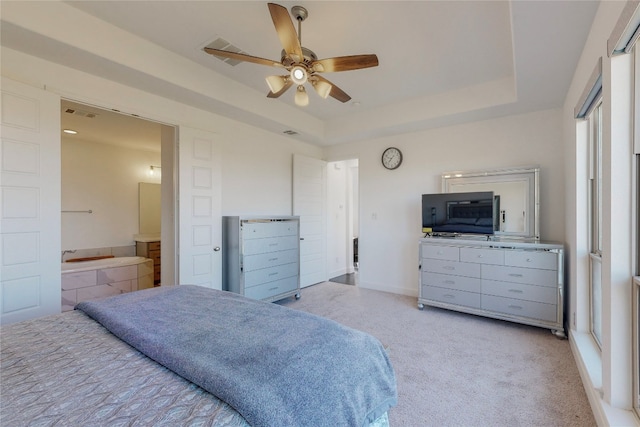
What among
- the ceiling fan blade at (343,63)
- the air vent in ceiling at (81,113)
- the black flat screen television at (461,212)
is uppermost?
the air vent in ceiling at (81,113)

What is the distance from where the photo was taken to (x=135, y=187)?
203 inches

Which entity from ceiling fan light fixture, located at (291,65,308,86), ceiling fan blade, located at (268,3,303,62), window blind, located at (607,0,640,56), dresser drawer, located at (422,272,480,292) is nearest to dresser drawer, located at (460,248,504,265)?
dresser drawer, located at (422,272,480,292)

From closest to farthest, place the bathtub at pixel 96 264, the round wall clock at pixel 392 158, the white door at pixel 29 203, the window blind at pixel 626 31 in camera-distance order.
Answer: the window blind at pixel 626 31, the white door at pixel 29 203, the bathtub at pixel 96 264, the round wall clock at pixel 392 158

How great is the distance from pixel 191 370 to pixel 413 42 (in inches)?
116

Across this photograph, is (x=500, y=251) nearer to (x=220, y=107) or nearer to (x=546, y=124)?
(x=546, y=124)

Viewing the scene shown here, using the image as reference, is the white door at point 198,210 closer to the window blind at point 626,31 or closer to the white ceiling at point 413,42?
the white ceiling at point 413,42

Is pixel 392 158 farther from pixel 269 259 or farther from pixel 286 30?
pixel 286 30

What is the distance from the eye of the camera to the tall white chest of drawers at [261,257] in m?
3.42

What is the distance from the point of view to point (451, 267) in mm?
3406

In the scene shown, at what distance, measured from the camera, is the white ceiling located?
6.61 ft

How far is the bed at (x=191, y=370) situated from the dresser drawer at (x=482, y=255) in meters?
2.44

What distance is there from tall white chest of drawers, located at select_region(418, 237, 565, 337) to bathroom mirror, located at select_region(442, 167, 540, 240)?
48 cm

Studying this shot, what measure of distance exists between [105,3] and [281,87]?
141 cm

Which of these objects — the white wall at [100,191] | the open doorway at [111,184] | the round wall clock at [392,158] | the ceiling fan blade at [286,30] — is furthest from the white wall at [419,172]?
the white wall at [100,191]
